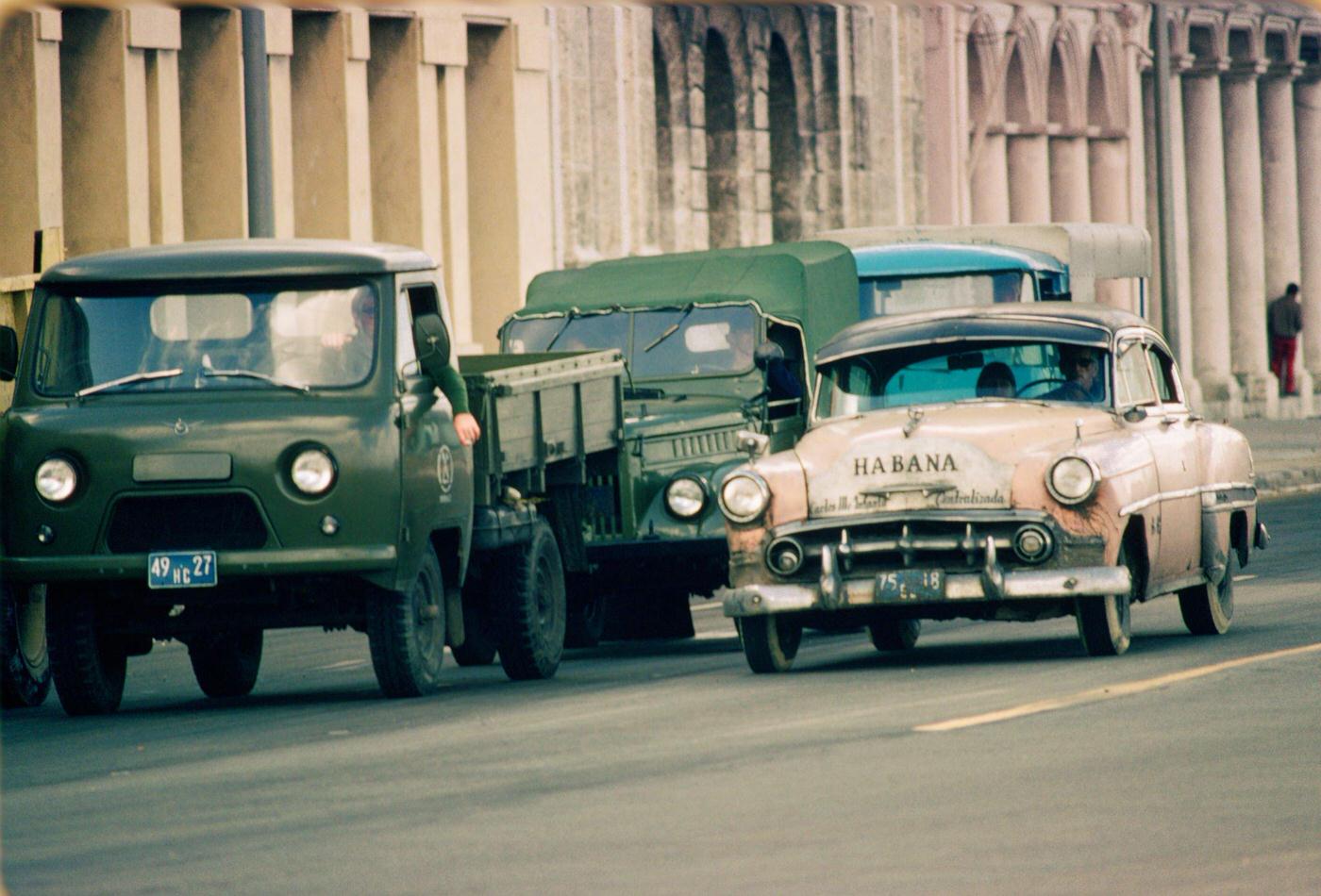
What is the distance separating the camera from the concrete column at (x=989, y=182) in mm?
46844

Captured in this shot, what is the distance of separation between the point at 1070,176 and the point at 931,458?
117 ft

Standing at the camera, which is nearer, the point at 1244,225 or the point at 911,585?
the point at 911,585

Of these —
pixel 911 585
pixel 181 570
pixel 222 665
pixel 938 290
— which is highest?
pixel 938 290

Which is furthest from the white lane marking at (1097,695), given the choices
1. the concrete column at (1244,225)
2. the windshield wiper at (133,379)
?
the concrete column at (1244,225)

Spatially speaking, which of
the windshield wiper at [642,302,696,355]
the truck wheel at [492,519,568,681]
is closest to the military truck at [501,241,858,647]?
the windshield wiper at [642,302,696,355]

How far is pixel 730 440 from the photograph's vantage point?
1788cm

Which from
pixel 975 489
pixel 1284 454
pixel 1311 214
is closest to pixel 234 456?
pixel 975 489

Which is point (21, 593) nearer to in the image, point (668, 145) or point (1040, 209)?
point (668, 145)

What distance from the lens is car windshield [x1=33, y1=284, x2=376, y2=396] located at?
46.1 feet

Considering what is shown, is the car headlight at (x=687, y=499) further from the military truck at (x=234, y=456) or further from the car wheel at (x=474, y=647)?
the military truck at (x=234, y=456)

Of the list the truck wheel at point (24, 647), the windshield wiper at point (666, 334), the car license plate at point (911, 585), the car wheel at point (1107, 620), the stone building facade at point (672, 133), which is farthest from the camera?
the stone building facade at point (672, 133)

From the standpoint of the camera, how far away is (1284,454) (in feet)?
124

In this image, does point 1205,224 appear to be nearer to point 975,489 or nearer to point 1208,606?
point 1208,606

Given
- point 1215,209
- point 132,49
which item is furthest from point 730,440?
point 1215,209
